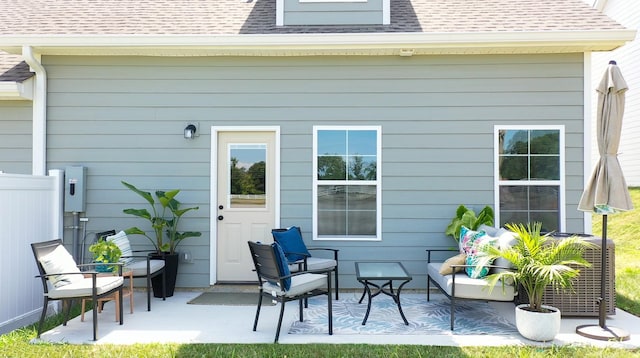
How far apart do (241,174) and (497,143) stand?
11.4 feet

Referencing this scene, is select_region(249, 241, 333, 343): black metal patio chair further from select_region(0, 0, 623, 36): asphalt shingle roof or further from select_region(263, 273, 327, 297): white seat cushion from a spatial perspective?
select_region(0, 0, 623, 36): asphalt shingle roof

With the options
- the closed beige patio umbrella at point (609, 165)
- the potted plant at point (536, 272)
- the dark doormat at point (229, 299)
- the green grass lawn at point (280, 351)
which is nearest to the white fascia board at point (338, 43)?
the closed beige patio umbrella at point (609, 165)

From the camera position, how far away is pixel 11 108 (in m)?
5.62

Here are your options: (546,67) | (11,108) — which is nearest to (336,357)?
(546,67)

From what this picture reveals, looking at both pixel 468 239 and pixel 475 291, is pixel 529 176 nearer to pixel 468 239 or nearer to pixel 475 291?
pixel 468 239

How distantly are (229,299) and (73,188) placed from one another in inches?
98.9

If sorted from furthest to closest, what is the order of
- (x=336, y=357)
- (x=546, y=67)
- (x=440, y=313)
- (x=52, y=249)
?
1. (x=546, y=67)
2. (x=440, y=313)
3. (x=52, y=249)
4. (x=336, y=357)

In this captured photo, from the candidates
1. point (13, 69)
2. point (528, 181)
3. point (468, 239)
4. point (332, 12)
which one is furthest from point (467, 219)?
point (13, 69)

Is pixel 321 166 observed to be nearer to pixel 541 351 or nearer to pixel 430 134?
pixel 430 134

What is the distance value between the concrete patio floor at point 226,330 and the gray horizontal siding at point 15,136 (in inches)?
95.9

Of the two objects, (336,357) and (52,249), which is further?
(52,249)

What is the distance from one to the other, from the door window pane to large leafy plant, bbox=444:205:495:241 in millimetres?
2525

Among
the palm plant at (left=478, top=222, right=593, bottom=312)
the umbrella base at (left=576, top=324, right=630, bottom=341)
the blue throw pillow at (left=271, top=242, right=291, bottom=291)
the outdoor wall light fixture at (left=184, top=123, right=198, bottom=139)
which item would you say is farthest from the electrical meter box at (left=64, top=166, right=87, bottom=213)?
the umbrella base at (left=576, top=324, right=630, bottom=341)

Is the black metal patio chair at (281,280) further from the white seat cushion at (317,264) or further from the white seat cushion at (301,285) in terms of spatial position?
the white seat cushion at (317,264)
